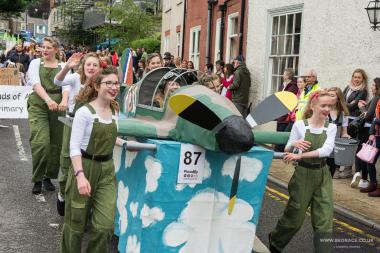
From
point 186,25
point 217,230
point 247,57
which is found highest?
point 186,25

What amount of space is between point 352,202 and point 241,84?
22.1ft

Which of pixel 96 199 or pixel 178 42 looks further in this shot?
pixel 178 42

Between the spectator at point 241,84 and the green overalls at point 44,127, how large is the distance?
7343 mm

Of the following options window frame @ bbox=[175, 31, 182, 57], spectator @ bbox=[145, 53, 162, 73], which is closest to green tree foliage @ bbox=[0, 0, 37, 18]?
window frame @ bbox=[175, 31, 182, 57]

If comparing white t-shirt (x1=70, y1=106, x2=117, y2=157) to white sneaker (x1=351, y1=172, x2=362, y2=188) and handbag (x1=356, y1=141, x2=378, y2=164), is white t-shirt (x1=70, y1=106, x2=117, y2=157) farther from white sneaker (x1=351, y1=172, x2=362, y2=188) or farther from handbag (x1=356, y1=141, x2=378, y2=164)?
white sneaker (x1=351, y1=172, x2=362, y2=188)

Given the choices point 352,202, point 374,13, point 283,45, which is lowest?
point 352,202

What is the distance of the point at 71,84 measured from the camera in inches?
250

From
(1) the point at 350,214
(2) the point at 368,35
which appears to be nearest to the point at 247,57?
(2) the point at 368,35

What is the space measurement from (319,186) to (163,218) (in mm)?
1612

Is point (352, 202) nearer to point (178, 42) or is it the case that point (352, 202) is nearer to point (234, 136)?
point (234, 136)

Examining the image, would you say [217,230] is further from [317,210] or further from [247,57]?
[247,57]

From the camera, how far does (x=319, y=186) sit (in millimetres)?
4809

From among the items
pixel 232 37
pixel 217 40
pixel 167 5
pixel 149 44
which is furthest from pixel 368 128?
pixel 149 44

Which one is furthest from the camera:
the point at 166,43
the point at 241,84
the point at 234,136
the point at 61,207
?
the point at 166,43
